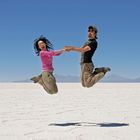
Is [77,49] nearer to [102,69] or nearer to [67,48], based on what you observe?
[67,48]

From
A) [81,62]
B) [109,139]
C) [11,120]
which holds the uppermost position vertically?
[81,62]

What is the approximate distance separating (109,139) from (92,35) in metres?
2.21

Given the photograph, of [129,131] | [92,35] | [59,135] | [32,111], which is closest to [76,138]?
Answer: [59,135]

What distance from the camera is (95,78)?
10.0m

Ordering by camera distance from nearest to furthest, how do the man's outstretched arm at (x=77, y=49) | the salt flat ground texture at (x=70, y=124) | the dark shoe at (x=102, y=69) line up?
1. the salt flat ground texture at (x=70, y=124)
2. the man's outstretched arm at (x=77, y=49)
3. the dark shoe at (x=102, y=69)

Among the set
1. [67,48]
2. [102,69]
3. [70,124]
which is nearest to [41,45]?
[67,48]

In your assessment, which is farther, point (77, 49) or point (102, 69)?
point (102, 69)

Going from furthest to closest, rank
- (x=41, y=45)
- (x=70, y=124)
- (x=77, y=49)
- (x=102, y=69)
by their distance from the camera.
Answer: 1. (x=70, y=124)
2. (x=102, y=69)
3. (x=41, y=45)
4. (x=77, y=49)

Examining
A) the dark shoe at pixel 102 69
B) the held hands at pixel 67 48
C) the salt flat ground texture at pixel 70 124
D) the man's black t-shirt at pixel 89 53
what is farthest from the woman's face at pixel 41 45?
the salt flat ground texture at pixel 70 124

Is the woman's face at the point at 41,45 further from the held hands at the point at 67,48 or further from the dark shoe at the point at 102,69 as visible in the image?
the dark shoe at the point at 102,69

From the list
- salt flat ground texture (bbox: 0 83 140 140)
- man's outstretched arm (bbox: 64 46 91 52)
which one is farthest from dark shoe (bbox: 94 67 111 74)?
salt flat ground texture (bbox: 0 83 140 140)

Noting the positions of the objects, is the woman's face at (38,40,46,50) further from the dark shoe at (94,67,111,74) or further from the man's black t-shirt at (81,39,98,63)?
the dark shoe at (94,67,111,74)

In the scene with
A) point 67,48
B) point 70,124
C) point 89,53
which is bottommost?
point 70,124

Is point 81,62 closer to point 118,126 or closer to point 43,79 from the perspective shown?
point 43,79
